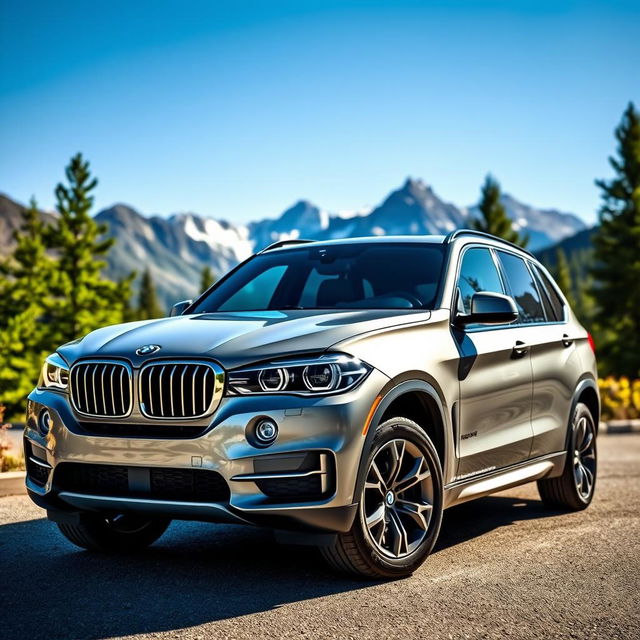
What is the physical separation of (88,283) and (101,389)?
4649 cm

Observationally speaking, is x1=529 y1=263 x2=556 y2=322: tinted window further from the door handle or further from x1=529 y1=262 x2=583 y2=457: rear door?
the door handle

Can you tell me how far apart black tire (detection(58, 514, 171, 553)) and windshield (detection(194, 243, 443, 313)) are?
1445mm

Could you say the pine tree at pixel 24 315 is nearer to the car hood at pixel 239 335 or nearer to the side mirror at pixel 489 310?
the car hood at pixel 239 335

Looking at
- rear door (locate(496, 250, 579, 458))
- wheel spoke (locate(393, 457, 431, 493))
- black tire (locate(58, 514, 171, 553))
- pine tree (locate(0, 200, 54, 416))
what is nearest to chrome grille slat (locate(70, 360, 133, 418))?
black tire (locate(58, 514, 171, 553))

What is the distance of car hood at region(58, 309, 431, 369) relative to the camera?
14.9 ft

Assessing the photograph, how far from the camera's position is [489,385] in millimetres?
5719

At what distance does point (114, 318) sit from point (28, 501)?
43.2 meters

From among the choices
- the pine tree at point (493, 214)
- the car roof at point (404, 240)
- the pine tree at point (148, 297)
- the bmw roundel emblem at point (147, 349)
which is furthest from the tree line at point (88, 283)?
the pine tree at point (148, 297)

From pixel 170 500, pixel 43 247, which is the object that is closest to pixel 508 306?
pixel 170 500

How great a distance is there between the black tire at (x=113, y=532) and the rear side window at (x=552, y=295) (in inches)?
138

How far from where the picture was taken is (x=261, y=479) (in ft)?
14.3

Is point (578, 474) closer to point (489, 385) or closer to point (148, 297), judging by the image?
point (489, 385)

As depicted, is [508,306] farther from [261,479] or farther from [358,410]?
[261,479]

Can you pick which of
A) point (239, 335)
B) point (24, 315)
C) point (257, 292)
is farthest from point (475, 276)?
point (24, 315)
